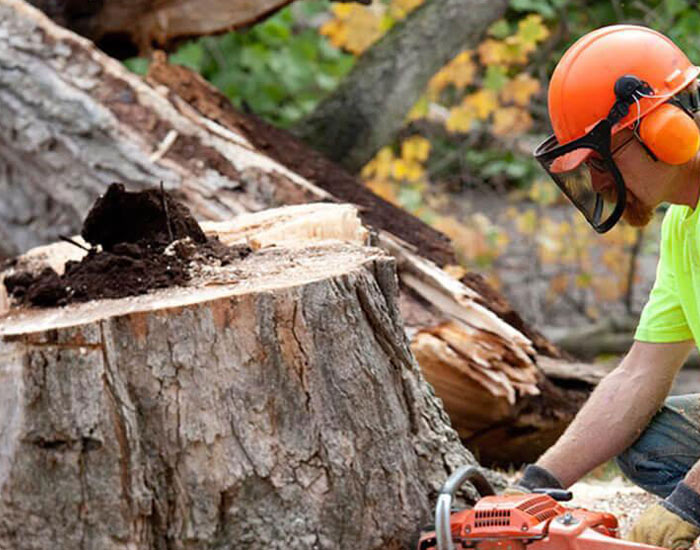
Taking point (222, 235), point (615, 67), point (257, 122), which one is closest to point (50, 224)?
point (257, 122)

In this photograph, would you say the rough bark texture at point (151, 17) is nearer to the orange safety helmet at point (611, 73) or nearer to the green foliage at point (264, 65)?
the green foliage at point (264, 65)

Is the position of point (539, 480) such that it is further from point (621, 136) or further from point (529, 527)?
point (621, 136)

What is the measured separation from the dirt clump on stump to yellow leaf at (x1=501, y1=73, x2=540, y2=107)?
5.04m

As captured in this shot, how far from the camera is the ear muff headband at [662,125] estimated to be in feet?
9.13

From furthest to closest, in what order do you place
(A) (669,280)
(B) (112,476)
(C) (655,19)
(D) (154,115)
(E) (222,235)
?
(C) (655,19) → (D) (154,115) → (E) (222,235) → (A) (669,280) → (B) (112,476)

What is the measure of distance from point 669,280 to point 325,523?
124 centimetres

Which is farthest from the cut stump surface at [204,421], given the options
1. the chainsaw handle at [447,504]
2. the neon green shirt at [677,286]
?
the neon green shirt at [677,286]

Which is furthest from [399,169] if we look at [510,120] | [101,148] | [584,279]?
[101,148]

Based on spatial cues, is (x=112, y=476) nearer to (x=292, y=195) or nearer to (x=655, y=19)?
(x=292, y=195)

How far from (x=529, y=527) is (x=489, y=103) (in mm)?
5607

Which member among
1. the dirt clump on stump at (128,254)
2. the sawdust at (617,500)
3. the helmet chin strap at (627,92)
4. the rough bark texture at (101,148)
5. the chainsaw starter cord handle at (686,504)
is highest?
the rough bark texture at (101,148)

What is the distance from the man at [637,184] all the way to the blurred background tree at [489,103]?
11.7ft

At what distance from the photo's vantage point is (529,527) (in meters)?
2.61

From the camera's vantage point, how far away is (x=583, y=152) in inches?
114
